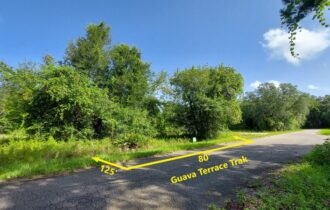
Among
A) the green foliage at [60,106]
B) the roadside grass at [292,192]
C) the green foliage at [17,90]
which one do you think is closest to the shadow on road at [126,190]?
the roadside grass at [292,192]

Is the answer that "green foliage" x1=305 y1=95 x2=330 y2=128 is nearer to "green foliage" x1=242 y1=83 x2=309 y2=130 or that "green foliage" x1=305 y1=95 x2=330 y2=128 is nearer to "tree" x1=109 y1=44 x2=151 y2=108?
"green foliage" x1=242 y1=83 x2=309 y2=130

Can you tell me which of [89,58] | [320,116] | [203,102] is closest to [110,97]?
[89,58]

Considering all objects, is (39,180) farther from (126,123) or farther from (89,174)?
(126,123)

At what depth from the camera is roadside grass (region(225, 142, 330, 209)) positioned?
3502 mm

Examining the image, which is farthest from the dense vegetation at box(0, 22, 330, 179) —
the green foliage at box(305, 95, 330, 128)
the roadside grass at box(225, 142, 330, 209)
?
the green foliage at box(305, 95, 330, 128)

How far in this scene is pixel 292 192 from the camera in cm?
400

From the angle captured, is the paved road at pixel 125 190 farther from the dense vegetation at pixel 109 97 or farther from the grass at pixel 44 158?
the dense vegetation at pixel 109 97

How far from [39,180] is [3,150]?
3272 millimetres

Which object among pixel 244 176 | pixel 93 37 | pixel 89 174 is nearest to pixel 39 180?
pixel 89 174

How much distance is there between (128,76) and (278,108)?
28846mm

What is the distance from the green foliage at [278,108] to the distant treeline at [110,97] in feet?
62.4

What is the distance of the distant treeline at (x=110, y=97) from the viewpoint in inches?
438

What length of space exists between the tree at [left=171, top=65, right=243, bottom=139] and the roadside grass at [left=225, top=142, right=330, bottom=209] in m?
11.0

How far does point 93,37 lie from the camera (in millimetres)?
19984
